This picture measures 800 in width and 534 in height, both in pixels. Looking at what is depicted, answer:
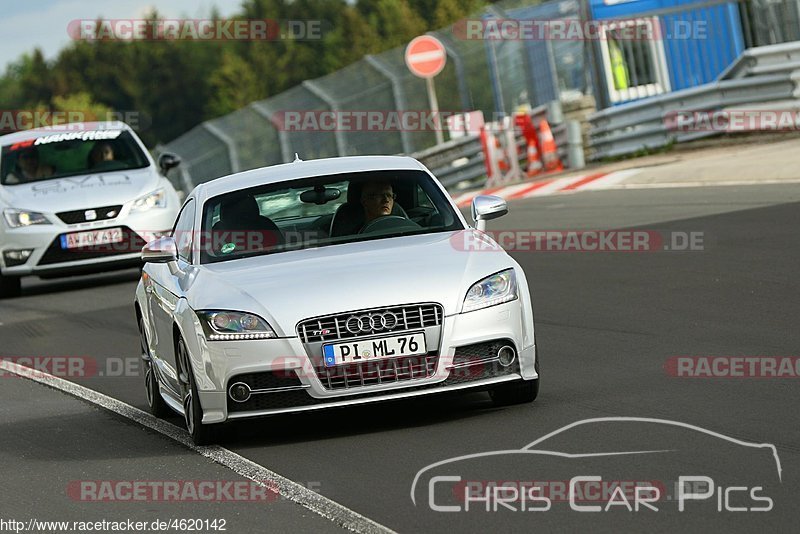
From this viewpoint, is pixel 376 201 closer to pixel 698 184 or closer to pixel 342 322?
pixel 342 322

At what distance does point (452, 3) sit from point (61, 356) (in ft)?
481

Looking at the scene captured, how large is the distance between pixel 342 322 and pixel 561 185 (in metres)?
17.4

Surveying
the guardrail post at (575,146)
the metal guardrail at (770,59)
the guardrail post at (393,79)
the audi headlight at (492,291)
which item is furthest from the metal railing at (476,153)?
the audi headlight at (492,291)

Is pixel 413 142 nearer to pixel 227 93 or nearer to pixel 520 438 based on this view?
pixel 520 438

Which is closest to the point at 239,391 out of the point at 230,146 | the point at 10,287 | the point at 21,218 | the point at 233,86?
the point at 21,218

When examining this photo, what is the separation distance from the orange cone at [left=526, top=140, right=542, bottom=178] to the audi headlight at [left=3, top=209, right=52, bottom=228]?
12.6m

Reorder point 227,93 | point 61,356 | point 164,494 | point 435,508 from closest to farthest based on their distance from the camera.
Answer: point 435,508 < point 164,494 < point 61,356 < point 227,93

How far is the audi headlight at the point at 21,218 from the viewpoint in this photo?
18.0 m

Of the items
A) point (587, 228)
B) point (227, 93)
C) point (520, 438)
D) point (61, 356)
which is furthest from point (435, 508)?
point (227, 93)

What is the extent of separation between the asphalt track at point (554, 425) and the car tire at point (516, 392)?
107 mm

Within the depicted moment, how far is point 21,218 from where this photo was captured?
18.1 metres

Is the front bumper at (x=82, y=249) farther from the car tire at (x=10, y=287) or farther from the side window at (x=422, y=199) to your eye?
the side window at (x=422, y=199)

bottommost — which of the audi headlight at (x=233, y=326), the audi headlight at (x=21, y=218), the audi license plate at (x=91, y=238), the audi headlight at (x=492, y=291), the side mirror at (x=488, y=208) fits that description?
the audi license plate at (x=91, y=238)

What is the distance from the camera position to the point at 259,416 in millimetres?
7828
